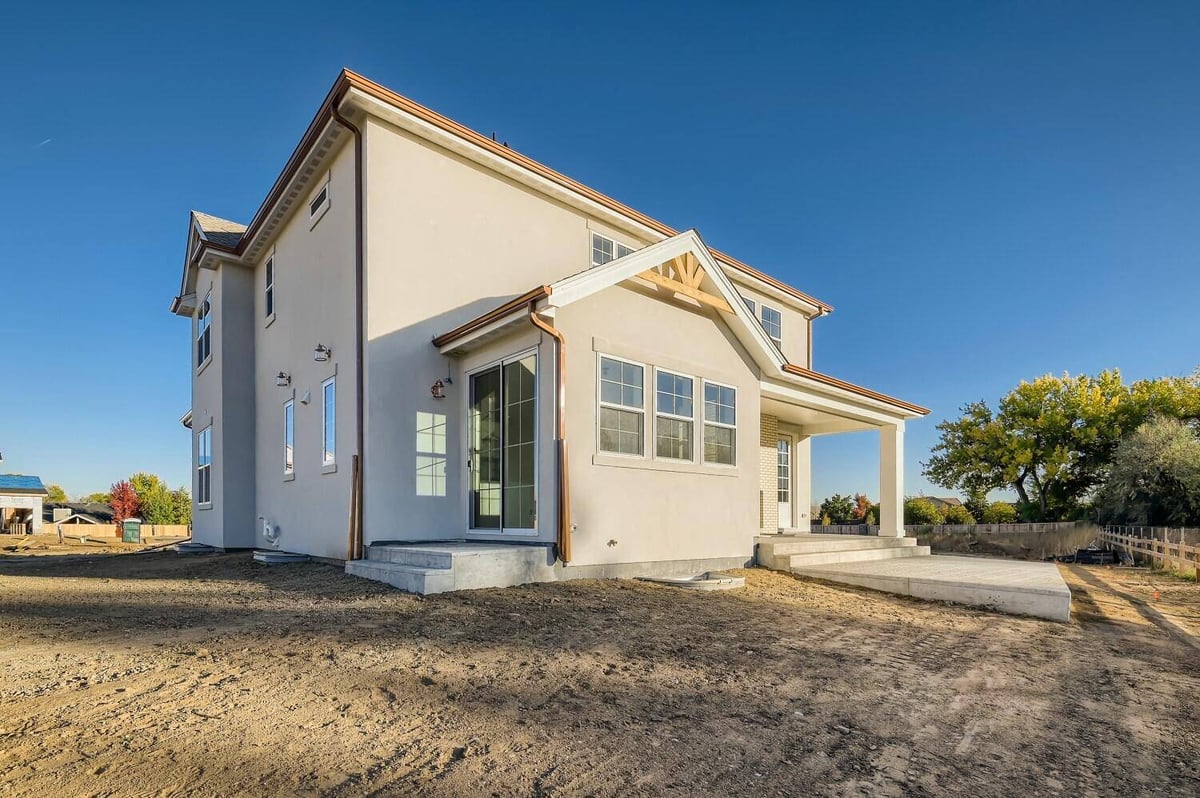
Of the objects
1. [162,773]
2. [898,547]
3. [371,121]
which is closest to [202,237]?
[371,121]

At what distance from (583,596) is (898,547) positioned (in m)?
9.72

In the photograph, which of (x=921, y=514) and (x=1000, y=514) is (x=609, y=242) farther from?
(x=1000, y=514)

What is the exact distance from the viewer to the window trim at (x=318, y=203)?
34.9 ft

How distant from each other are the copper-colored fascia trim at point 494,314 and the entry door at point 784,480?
10150mm

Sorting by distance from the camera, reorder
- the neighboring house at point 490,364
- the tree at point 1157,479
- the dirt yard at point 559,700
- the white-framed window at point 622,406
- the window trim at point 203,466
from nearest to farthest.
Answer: the dirt yard at point 559,700, the neighboring house at point 490,364, the white-framed window at point 622,406, the window trim at point 203,466, the tree at point 1157,479

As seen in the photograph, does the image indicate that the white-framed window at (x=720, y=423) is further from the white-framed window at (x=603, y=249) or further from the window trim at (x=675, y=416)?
the white-framed window at (x=603, y=249)

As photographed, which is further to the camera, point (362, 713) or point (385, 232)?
point (385, 232)

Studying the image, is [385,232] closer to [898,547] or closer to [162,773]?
[162,773]

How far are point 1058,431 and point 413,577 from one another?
1228 inches

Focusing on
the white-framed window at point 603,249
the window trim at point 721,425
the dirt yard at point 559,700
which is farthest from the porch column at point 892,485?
the white-framed window at point 603,249

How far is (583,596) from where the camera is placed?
7.24 m

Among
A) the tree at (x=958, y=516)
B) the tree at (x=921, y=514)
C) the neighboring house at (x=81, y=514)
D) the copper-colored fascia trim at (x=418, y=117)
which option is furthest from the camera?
the neighboring house at (x=81, y=514)

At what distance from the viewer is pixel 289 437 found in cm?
1197

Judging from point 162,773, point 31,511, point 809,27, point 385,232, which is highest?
point 809,27
